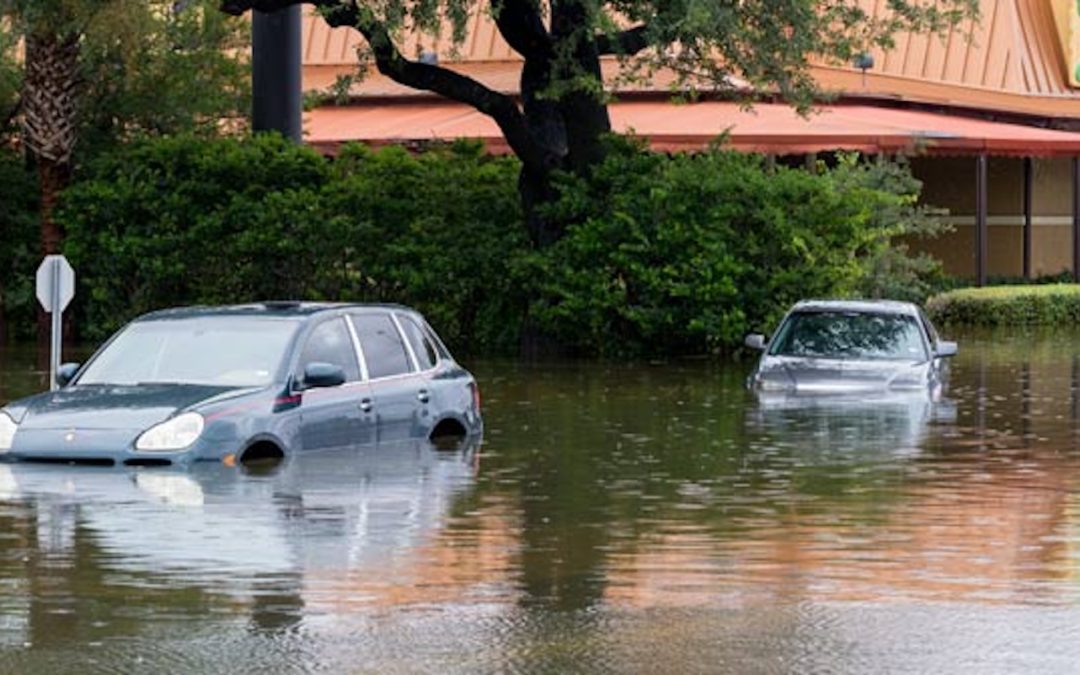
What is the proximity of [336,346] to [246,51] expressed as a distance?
30.3m

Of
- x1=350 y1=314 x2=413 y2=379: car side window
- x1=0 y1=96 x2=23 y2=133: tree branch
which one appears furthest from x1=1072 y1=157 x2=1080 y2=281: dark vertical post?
x1=350 y1=314 x2=413 y2=379: car side window

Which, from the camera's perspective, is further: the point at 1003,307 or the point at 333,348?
the point at 1003,307

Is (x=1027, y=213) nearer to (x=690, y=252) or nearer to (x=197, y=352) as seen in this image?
(x=690, y=252)

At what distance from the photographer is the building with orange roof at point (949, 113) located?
171 ft

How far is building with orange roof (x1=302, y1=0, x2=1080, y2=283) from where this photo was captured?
2055 inches

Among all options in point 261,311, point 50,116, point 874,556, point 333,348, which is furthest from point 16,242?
point 874,556

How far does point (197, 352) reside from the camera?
20328 millimetres

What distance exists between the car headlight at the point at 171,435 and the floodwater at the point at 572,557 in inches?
7.7

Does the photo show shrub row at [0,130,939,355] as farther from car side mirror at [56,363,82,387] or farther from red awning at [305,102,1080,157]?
car side mirror at [56,363,82,387]

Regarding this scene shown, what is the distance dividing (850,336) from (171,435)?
12027 mm

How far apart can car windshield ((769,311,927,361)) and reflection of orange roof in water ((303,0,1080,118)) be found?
28.0 m

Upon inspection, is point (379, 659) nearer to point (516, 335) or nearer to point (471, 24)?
point (516, 335)

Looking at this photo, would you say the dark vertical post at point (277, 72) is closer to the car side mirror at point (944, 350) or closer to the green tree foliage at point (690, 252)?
the green tree foliage at point (690, 252)

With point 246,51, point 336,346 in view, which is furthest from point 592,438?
point 246,51
